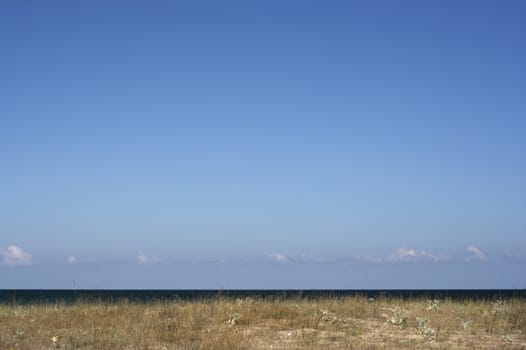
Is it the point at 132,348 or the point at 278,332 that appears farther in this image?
the point at 278,332

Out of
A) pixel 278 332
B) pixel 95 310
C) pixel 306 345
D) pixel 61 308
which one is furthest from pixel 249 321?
pixel 61 308

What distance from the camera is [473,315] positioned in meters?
21.7

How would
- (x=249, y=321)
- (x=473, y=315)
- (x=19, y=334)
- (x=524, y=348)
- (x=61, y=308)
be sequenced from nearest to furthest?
(x=524, y=348)
(x=19, y=334)
(x=249, y=321)
(x=473, y=315)
(x=61, y=308)

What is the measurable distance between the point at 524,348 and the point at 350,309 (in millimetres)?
7755

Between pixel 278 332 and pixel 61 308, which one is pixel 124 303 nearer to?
pixel 61 308

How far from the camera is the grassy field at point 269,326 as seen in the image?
16.2 metres

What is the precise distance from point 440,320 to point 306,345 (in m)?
6.46

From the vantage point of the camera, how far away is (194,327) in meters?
18.7

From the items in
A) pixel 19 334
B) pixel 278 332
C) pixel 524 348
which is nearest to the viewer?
pixel 524 348

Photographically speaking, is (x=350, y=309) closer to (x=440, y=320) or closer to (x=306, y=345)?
(x=440, y=320)

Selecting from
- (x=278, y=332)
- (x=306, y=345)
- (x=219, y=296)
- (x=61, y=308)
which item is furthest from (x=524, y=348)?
(x=61, y=308)

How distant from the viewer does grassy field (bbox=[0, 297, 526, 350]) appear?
16.2 metres

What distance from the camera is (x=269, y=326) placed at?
19.3m

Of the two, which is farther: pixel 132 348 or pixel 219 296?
pixel 219 296
